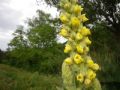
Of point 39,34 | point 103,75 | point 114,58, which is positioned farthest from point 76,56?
point 39,34

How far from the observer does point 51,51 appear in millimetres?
52375

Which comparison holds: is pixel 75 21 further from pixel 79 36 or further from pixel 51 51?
pixel 51 51

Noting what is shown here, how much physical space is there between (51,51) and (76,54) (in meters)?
Answer: 49.9

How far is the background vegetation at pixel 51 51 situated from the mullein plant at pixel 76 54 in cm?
909

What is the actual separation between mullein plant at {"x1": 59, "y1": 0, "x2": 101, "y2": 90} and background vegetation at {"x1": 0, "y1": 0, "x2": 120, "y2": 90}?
29.8ft

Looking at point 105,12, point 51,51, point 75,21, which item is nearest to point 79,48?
point 75,21

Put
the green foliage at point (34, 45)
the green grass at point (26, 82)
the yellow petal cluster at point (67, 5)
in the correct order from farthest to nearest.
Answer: the green foliage at point (34, 45), the green grass at point (26, 82), the yellow petal cluster at point (67, 5)

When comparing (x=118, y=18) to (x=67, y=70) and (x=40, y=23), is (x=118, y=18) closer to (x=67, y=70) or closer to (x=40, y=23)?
(x=67, y=70)

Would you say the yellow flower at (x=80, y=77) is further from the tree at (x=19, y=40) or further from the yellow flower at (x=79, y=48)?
the tree at (x=19, y=40)

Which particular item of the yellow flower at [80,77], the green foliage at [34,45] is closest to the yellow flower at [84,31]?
the yellow flower at [80,77]

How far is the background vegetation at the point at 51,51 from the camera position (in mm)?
12391

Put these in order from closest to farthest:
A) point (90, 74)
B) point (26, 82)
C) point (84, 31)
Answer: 1. point (90, 74)
2. point (84, 31)
3. point (26, 82)

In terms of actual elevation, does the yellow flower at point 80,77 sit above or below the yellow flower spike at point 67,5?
below

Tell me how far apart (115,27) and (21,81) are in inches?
350
